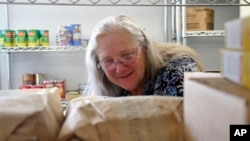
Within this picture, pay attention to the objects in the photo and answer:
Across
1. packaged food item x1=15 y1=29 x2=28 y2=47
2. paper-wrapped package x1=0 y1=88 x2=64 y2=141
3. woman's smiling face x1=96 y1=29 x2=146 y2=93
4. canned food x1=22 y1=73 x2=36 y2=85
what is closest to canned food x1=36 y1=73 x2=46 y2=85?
canned food x1=22 y1=73 x2=36 y2=85

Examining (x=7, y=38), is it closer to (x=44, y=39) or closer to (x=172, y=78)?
(x=44, y=39)

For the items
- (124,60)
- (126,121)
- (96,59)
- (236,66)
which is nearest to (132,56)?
(124,60)

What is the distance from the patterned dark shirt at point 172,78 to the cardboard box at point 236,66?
0.38m

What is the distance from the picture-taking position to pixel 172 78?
0.89 metres

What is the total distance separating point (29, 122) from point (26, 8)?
1.98m

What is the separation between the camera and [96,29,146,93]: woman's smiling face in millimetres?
1025

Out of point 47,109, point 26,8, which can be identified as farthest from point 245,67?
point 26,8

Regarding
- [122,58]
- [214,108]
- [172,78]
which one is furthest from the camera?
[122,58]

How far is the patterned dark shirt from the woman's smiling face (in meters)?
0.06

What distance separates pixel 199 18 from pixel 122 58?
3.73ft

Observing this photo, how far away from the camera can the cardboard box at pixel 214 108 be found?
0.96 ft

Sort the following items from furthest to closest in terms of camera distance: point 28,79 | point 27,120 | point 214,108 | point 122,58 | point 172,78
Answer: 1. point 28,79
2. point 122,58
3. point 172,78
4. point 27,120
5. point 214,108

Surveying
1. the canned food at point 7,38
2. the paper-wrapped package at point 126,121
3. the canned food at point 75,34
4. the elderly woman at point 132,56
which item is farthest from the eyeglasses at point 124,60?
the canned food at point 7,38

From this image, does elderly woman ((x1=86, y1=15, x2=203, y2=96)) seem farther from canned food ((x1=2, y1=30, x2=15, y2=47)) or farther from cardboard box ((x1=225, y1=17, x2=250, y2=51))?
canned food ((x1=2, y1=30, x2=15, y2=47))
